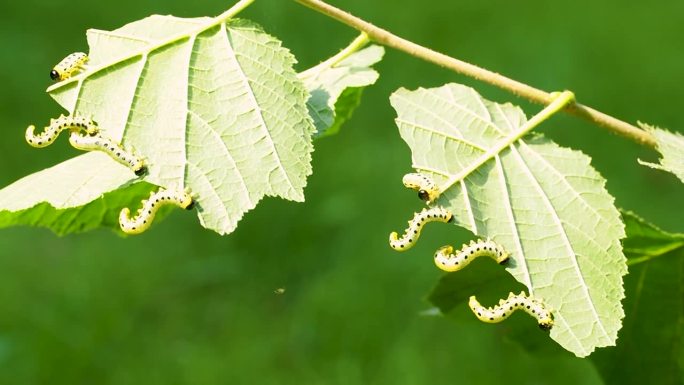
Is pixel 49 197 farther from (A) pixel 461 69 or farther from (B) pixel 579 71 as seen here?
(B) pixel 579 71

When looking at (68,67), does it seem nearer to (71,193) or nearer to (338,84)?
(71,193)

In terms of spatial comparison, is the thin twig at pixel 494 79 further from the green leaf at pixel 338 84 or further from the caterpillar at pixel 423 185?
the caterpillar at pixel 423 185

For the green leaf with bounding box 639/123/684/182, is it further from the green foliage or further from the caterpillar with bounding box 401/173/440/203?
the green foliage

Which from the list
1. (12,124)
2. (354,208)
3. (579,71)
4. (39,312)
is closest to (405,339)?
(354,208)

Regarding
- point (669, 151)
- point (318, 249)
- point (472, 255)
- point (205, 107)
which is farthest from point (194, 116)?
point (318, 249)

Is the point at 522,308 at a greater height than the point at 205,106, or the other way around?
the point at 205,106

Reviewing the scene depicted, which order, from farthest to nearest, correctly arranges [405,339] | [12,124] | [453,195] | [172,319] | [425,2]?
[425,2]
[12,124]
[172,319]
[405,339]
[453,195]

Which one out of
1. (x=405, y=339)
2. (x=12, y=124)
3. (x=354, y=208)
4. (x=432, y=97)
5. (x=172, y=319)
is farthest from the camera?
(x=12, y=124)
